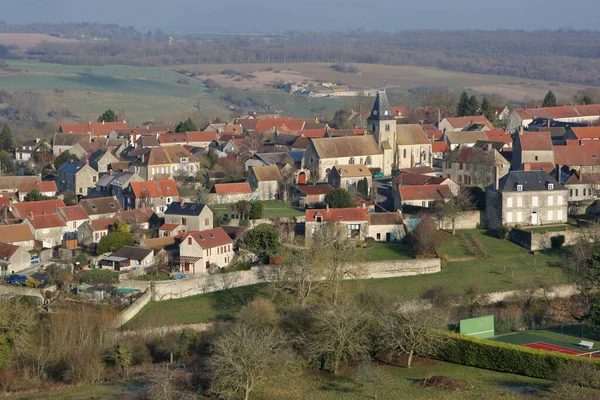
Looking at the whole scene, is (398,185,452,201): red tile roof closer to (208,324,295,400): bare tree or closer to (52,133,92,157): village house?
(208,324,295,400): bare tree

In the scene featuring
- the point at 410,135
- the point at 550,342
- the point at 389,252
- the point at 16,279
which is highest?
the point at 410,135

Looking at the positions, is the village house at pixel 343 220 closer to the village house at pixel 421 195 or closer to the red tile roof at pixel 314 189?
the village house at pixel 421 195

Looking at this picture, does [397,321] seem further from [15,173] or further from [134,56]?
[134,56]

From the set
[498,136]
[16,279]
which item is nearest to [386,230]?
[16,279]

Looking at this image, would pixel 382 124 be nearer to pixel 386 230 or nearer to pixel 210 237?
pixel 386 230

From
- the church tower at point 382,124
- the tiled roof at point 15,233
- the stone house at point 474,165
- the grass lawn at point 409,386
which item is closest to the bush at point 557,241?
the stone house at point 474,165

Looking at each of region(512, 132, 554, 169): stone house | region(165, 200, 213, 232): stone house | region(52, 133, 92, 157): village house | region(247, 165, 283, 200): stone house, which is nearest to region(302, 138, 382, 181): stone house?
region(247, 165, 283, 200): stone house

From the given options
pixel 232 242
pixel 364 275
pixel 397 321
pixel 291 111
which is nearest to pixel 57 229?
pixel 232 242
